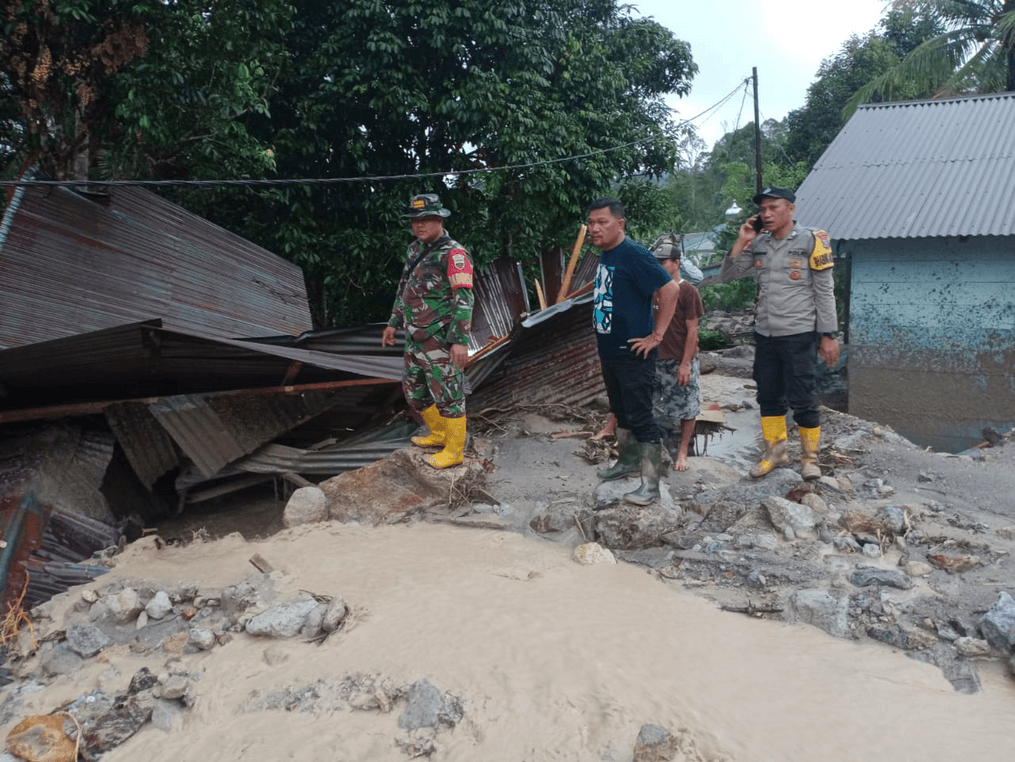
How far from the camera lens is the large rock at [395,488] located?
14.4 feet

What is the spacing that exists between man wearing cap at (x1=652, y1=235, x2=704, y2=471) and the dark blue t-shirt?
1.05m

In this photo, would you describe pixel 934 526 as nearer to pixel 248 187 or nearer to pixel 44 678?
pixel 44 678

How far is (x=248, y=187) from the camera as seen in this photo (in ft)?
23.7

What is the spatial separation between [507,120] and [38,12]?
14.0 feet

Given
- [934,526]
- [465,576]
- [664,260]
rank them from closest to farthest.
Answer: [465,576]
[934,526]
[664,260]

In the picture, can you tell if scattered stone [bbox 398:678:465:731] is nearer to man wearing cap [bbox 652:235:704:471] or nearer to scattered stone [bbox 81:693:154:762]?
scattered stone [bbox 81:693:154:762]

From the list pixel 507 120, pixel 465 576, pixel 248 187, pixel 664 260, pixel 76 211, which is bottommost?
pixel 465 576

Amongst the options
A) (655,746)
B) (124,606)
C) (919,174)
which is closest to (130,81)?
(124,606)

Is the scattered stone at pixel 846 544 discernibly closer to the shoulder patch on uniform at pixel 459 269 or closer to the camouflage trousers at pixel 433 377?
the camouflage trousers at pixel 433 377

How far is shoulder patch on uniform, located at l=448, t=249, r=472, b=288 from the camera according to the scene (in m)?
4.21

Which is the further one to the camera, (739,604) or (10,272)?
(10,272)

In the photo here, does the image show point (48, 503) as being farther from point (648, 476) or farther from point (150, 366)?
point (648, 476)

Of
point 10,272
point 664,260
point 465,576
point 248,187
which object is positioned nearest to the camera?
point 465,576

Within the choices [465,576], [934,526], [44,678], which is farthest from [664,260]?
[44,678]
